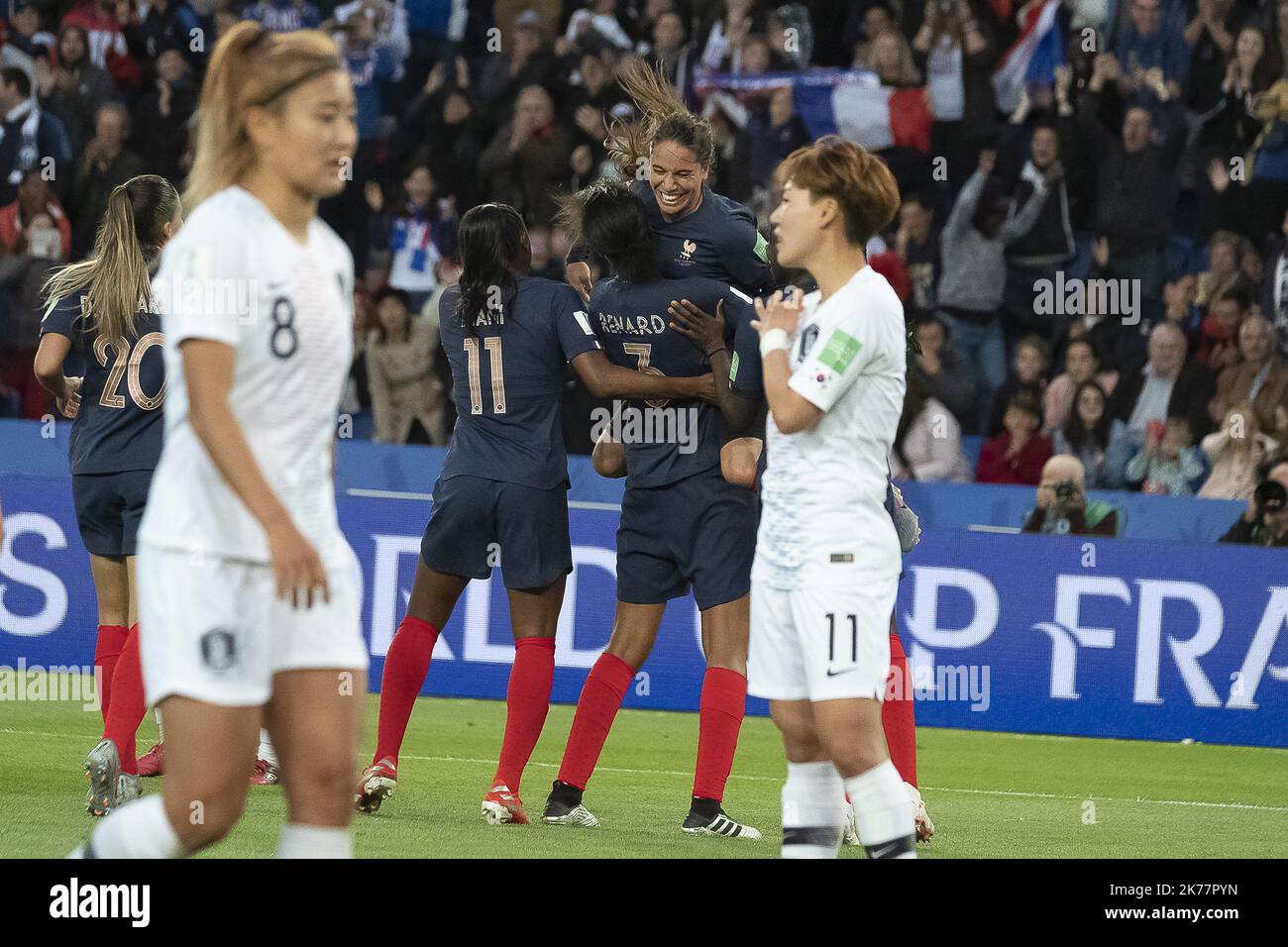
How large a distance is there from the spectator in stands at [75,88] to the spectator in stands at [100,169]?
0.38 meters

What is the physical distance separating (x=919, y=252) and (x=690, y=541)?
698 centimetres

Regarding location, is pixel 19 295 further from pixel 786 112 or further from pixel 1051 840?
pixel 1051 840

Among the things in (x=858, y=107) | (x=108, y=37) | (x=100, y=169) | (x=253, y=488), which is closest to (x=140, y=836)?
(x=253, y=488)

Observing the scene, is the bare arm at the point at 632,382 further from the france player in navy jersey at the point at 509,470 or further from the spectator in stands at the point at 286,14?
the spectator in stands at the point at 286,14

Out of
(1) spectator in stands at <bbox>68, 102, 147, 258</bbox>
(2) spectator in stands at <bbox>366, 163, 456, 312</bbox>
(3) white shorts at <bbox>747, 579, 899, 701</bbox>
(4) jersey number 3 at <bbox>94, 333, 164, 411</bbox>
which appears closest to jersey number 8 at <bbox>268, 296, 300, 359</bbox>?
(3) white shorts at <bbox>747, 579, 899, 701</bbox>

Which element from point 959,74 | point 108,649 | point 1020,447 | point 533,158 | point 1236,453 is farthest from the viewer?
point 533,158

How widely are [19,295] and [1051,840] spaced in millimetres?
9769

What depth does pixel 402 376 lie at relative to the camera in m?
13.3

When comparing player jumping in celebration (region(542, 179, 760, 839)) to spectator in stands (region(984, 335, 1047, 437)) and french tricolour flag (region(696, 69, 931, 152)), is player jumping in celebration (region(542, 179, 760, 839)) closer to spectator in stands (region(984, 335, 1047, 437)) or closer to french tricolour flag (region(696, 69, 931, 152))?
spectator in stands (region(984, 335, 1047, 437))

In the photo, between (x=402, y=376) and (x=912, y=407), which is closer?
(x=912, y=407)

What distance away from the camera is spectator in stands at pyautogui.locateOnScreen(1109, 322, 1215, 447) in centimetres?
1190

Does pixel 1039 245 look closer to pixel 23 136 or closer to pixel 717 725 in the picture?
pixel 717 725

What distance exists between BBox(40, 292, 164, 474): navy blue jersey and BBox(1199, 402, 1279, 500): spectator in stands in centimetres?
→ 692

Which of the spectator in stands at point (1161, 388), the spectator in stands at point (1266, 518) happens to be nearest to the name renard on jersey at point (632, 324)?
the spectator in stands at point (1266, 518)
